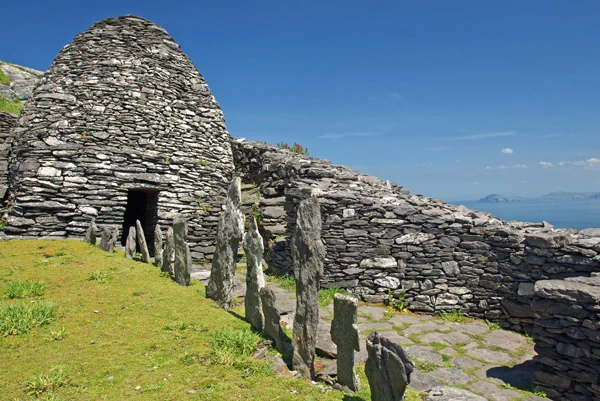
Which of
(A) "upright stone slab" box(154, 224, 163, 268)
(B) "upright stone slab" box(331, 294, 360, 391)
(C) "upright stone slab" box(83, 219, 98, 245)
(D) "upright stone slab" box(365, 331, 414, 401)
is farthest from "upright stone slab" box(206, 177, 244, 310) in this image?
(C) "upright stone slab" box(83, 219, 98, 245)

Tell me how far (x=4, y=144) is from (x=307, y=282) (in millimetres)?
15406

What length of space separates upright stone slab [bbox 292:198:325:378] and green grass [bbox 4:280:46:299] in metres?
5.55

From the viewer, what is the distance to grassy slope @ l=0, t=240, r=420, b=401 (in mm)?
4688

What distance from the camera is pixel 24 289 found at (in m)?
7.28

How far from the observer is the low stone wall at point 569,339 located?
623 cm

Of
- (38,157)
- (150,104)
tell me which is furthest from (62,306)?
(150,104)

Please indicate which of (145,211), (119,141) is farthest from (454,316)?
(119,141)

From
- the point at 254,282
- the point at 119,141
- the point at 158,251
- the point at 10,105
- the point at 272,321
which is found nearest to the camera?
the point at 272,321

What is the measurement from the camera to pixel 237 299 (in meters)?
8.83

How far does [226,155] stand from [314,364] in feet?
38.6

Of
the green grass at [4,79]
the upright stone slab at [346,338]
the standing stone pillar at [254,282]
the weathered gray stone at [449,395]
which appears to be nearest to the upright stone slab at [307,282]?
the upright stone slab at [346,338]

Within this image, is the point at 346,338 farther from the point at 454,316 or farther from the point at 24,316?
the point at 454,316

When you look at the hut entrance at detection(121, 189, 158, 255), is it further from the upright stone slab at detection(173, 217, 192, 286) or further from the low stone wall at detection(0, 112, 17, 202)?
the upright stone slab at detection(173, 217, 192, 286)

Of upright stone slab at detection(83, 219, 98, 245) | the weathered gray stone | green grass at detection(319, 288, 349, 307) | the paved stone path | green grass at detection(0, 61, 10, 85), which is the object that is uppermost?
green grass at detection(0, 61, 10, 85)
